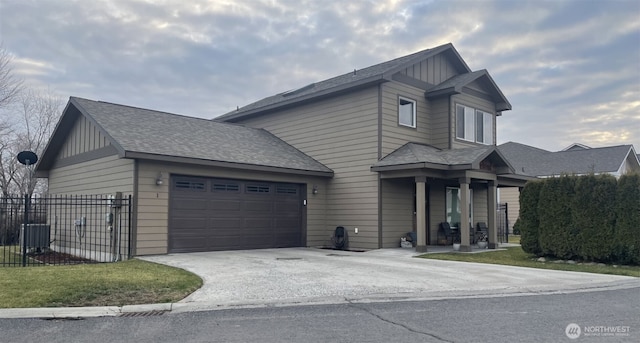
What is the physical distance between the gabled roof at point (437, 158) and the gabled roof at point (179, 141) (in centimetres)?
265

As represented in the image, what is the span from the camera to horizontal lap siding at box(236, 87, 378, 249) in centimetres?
1588

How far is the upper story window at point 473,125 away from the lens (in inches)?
701

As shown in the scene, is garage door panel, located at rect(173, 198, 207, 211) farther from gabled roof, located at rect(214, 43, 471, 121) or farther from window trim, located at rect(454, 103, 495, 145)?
window trim, located at rect(454, 103, 495, 145)

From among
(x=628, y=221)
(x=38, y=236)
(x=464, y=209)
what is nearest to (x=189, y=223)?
(x=38, y=236)

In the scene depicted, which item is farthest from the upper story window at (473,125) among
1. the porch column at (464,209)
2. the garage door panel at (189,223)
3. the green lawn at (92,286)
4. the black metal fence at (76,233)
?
the green lawn at (92,286)

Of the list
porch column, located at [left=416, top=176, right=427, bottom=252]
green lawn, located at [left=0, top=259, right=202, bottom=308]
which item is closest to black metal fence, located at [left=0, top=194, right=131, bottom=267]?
green lawn, located at [left=0, top=259, right=202, bottom=308]

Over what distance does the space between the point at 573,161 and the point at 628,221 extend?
20.8 metres

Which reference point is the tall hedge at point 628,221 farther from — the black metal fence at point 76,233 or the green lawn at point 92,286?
the black metal fence at point 76,233

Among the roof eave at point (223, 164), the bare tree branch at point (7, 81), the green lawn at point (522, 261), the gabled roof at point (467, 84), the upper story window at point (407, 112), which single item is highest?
the bare tree branch at point (7, 81)

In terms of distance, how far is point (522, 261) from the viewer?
13.1 metres

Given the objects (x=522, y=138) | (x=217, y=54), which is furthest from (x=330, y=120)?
(x=522, y=138)

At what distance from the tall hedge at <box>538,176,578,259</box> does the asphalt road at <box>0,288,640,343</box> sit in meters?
6.21

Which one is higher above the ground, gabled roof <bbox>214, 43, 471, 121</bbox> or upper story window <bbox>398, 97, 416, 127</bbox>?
gabled roof <bbox>214, 43, 471, 121</bbox>

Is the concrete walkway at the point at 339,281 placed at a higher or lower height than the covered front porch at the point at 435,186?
lower
